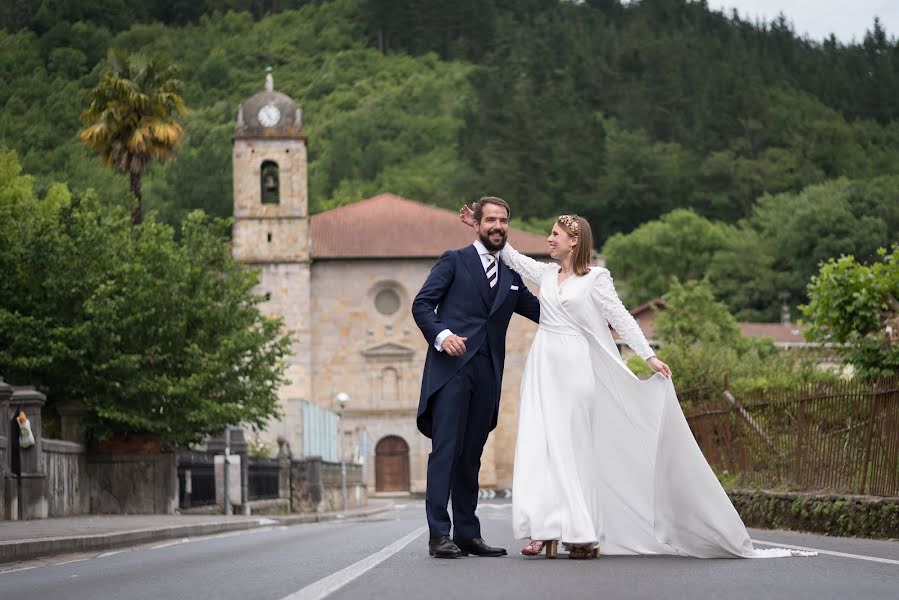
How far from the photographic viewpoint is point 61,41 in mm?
121188

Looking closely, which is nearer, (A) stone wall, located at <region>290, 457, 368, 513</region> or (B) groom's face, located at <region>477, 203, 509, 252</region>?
(B) groom's face, located at <region>477, 203, 509, 252</region>

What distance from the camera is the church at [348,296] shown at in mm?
71250

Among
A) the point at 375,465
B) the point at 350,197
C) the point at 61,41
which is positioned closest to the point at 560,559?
the point at 375,465

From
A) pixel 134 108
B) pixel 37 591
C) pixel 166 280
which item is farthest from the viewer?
pixel 134 108

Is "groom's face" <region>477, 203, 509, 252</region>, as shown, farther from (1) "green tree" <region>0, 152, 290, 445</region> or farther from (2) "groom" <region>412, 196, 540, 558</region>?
(1) "green tree" <region>0, 152, 290, 445</region>

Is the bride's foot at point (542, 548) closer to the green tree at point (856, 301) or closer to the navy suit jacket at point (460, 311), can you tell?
the navy suit jacket at point (460, 311)

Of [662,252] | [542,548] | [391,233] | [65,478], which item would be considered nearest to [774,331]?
[662,252]

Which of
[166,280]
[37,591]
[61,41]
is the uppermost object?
[61,41]

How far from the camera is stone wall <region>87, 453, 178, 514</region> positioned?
27219 mm

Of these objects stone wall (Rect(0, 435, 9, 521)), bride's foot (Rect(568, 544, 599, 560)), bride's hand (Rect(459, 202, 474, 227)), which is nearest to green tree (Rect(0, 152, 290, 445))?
stone wall (Rect(0, 435, 9, 521))

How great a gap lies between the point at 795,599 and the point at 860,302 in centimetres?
2115

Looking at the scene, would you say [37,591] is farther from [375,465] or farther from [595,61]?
[595,61]

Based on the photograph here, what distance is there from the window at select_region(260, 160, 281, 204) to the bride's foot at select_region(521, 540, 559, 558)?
205 feet

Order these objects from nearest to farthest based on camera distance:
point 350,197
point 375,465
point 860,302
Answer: point 860,302
point 375,465
point 350,197
